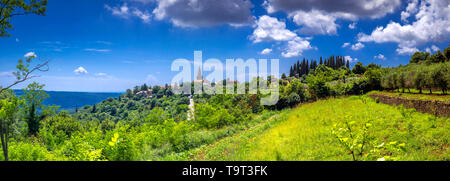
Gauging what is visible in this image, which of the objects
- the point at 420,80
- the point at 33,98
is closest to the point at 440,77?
the point at 420,80

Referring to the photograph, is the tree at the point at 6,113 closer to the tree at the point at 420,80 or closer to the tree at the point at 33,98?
the tree at the point at 33,98

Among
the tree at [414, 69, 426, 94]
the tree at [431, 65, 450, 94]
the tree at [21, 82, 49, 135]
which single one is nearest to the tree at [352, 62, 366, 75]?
the tree at [414, 69, 426, 94]

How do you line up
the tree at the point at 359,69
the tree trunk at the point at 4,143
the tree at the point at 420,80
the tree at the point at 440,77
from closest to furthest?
1. the tree trunk at the point at 4,143
2. the tree at the point at 440,77
3. the tree at the point at 420,80
4. the tree at the point at 359,69

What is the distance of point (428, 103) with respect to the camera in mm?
9070

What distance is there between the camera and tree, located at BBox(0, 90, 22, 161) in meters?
2.62

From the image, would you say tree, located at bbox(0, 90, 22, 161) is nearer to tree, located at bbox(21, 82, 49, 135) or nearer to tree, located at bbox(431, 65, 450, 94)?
tree, located at bbox(21, 82, 49, 135)

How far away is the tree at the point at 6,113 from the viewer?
2623mm

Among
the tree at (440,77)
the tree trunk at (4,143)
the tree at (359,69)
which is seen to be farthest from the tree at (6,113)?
the tree at (359,69)

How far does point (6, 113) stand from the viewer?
2678 millimetres

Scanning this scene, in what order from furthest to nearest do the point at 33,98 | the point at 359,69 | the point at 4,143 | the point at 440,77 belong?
the point at 359,69 → the point at 440,77 → the point at 33,98 → the point at 4,143

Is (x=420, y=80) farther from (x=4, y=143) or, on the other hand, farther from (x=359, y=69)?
(x=359, y=69)
